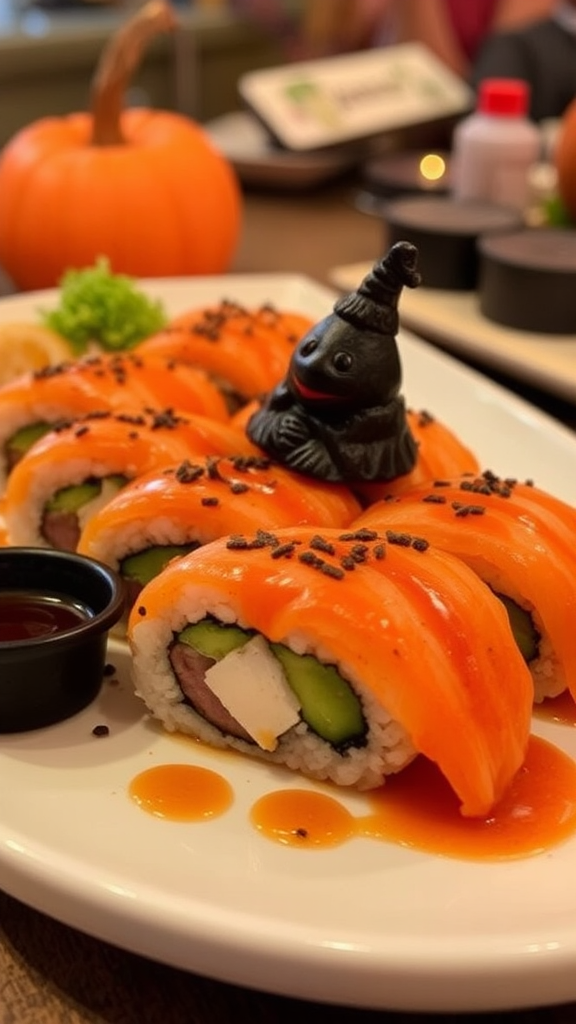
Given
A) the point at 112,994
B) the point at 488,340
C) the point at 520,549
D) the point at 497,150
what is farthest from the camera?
the point at 497,150

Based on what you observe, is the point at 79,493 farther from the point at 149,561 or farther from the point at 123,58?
the point at 123,58

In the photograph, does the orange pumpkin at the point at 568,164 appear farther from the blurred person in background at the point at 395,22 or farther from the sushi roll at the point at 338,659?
the sushi roll at the point at 338,659

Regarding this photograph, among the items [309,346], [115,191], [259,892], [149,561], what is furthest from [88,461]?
[115,191]

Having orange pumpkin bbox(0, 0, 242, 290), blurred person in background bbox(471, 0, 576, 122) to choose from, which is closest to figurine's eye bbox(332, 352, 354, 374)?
orange pumpkin bbox(0, 0, 242, 290)

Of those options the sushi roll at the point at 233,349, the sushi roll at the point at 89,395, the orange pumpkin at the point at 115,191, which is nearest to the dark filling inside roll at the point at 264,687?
the sushi roll at the point at 89,395

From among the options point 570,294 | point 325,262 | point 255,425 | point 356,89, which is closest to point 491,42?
point 356,89
